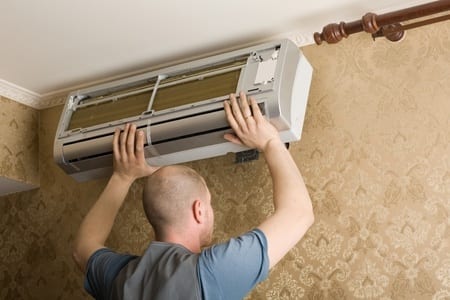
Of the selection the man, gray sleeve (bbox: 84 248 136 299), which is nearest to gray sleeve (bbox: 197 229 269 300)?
the man

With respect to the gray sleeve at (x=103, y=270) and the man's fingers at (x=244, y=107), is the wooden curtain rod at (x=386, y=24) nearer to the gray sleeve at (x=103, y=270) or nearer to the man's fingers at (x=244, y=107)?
the man's fingers at (x=244, y=107)

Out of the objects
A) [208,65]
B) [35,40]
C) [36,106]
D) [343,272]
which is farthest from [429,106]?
[36,106]

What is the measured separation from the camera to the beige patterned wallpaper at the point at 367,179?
1830 millimetres

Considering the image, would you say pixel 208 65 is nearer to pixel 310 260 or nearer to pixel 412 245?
pixel 310 260

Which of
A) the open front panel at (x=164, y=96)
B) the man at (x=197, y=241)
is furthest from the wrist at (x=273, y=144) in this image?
the open front panel at (x=164, y=96)

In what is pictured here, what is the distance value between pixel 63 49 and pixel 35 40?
108mm

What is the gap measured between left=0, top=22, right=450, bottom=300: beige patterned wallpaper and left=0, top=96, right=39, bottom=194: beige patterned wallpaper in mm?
611

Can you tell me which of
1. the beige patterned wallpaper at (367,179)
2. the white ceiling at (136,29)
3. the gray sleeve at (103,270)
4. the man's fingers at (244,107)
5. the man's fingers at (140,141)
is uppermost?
the white ceiling at (136,29)

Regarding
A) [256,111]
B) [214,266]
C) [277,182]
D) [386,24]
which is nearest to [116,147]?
[256,111]

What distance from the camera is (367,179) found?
1941 millimetres

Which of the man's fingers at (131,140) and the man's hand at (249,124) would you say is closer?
the man's hand at (249,124)

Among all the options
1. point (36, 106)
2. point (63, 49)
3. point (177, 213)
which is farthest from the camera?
point (36, 106)

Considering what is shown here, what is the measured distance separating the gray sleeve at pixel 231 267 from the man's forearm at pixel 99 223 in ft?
1.76

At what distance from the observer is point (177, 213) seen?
153 centimetres
